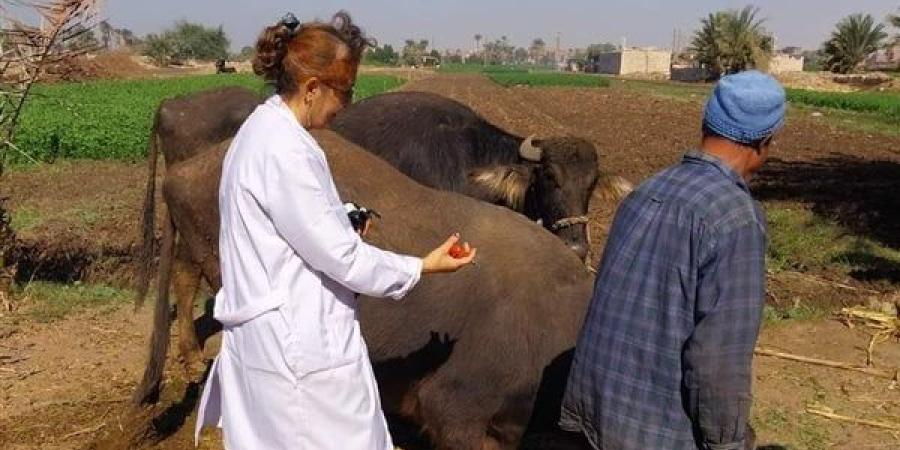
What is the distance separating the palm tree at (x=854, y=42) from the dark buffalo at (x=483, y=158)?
7906cm

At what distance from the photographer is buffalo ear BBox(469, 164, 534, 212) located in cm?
722

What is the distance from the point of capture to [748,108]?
104 inches

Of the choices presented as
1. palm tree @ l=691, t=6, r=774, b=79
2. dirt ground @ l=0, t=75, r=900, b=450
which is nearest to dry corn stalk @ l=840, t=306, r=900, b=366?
dirt ground @ l=0, t=75, r=900, b=450

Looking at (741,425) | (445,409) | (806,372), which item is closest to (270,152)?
(741,425)

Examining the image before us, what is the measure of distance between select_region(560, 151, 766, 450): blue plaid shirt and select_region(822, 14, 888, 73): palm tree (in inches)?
3291

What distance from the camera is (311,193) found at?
2.64m

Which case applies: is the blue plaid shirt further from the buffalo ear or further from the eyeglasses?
the buffalo ear

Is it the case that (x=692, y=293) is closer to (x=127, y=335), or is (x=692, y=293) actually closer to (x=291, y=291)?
(x=291, y=291)

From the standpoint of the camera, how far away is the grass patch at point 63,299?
26.0 feet

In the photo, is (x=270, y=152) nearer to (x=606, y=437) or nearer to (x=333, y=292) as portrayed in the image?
(x=333, y=292)

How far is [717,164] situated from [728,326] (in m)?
0.50

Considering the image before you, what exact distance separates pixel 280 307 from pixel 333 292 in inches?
6.9

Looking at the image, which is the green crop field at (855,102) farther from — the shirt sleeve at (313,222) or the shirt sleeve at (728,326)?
the shirt sleeve at (313,222)

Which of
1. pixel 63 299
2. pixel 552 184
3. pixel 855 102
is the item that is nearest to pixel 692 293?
pixel 552 184
